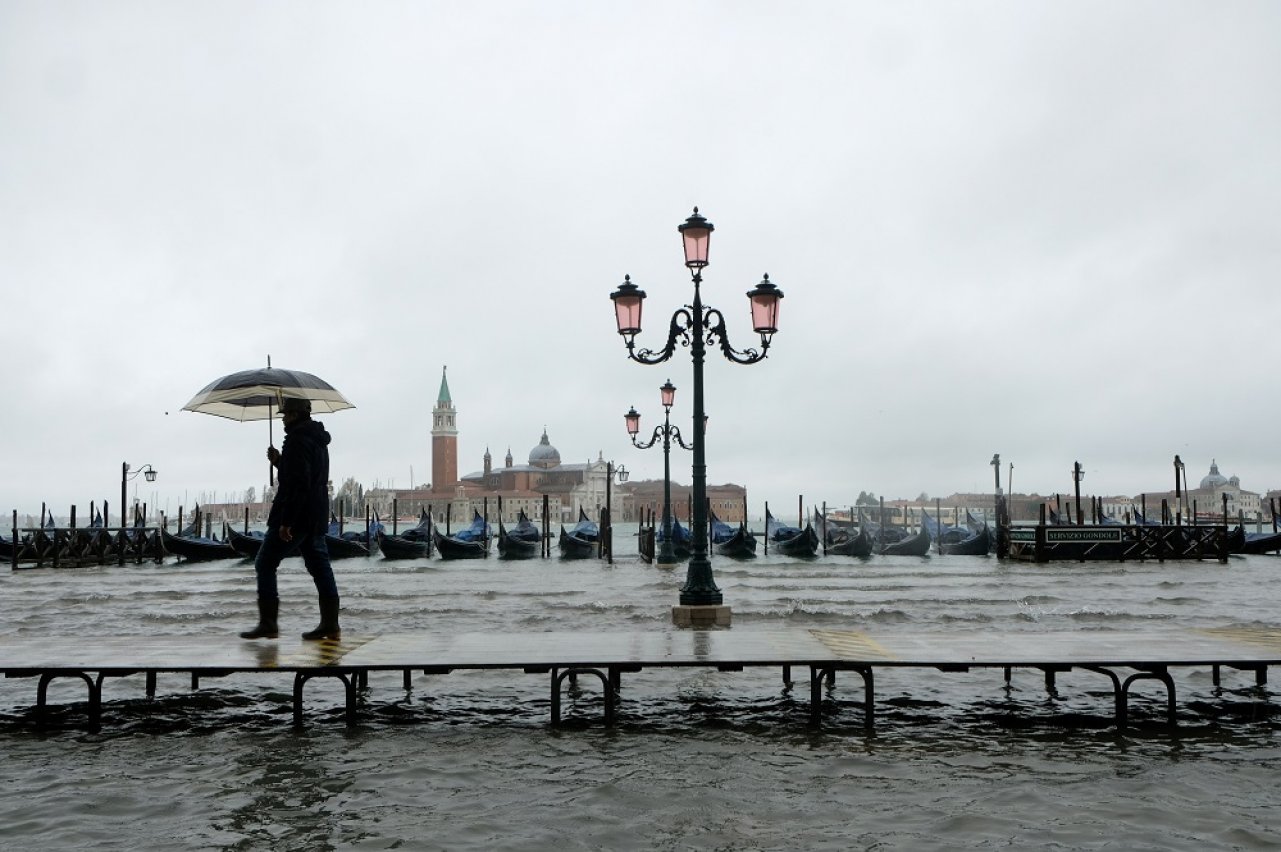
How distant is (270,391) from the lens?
7.64 m

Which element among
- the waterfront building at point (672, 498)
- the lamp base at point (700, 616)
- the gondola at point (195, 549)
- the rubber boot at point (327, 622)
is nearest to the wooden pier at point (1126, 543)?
the lamp base at point (700, 616)

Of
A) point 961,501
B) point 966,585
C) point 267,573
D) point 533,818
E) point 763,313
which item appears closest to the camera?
point 533,818

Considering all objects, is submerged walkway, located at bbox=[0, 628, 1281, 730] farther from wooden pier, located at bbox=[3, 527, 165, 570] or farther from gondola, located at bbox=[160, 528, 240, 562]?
gondola, located at bbox=[160, 528, 240, 562]

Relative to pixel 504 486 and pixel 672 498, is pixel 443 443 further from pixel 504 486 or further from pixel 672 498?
pixel 672 498

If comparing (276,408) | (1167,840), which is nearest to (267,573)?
(276,408)

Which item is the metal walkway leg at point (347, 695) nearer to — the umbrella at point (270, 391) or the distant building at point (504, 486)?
the umbrella at point (270, 391)

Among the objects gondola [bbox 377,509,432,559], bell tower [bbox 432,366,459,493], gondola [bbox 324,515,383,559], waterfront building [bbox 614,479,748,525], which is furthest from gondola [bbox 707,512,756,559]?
bell tower [bbox 432,366,459,493]

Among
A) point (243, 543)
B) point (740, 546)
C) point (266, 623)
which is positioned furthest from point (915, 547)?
point (266, 623)

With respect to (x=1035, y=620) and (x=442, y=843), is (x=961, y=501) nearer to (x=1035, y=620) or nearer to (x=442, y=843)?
(x=1035, y=620)

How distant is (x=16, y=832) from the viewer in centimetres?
430

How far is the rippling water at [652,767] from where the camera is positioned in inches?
170

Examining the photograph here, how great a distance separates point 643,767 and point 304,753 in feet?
6.11

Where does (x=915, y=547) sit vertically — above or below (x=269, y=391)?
below

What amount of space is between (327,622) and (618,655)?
6.50ft
